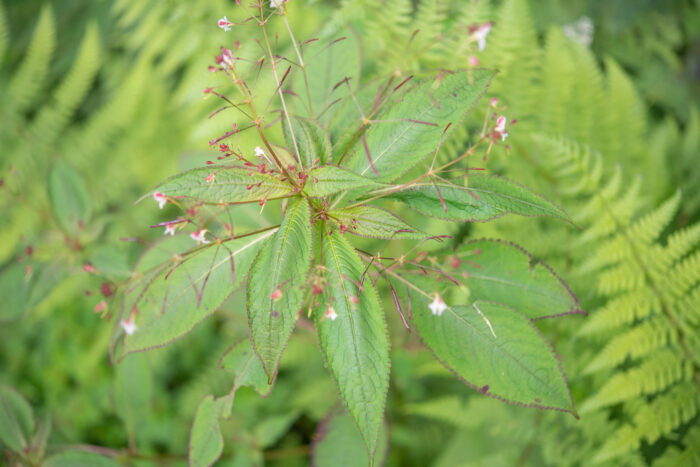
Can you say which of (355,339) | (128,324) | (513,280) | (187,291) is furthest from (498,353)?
(128,324)

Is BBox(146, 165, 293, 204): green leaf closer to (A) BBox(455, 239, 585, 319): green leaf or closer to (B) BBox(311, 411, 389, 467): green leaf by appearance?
(A) BBox(455, 239, 585, 319): green leaf

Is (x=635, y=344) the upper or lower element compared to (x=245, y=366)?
lower

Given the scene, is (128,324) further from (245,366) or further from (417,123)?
(417,123)

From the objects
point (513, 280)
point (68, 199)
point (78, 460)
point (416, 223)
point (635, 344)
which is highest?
point (513, 280)

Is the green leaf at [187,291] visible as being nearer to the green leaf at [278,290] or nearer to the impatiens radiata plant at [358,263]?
the impatiens radiata plant at [358,263]

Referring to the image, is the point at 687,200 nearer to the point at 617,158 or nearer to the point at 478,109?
the point at 617,158

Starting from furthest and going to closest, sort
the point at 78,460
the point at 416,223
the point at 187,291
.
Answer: the point at 416,223, the point at 78,460, the point at 187,291

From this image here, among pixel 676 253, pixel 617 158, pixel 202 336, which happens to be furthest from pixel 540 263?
pixel 202 336
